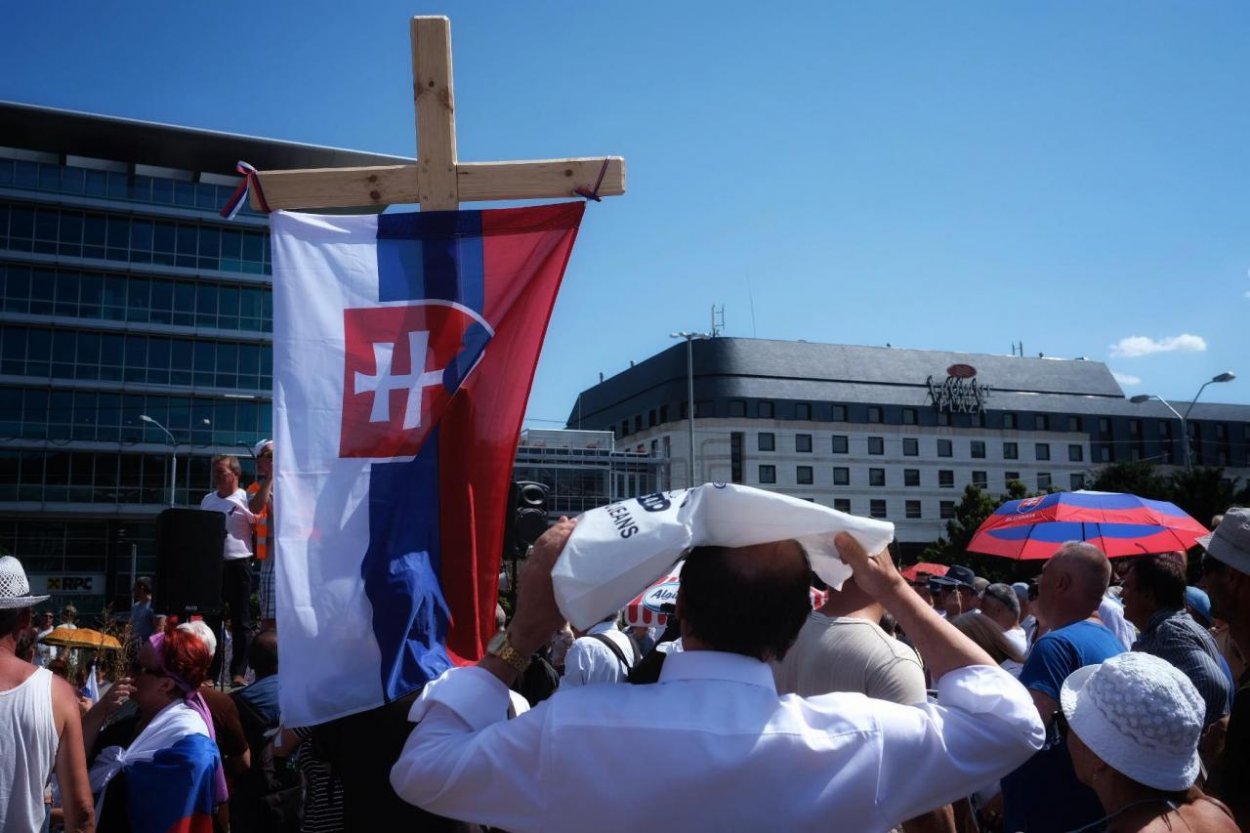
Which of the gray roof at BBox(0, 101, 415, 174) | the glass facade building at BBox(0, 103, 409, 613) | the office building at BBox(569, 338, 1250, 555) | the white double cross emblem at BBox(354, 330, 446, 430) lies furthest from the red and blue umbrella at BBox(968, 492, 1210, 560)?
the office building at BBox(569, 338, 1250, 555)

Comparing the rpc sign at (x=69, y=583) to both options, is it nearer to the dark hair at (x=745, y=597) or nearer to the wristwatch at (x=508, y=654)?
the wristwatch at (x=508, y=654)

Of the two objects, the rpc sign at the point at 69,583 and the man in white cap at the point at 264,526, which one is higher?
the man in white cap at the point at 264,526

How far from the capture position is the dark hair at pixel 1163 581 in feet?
16.8

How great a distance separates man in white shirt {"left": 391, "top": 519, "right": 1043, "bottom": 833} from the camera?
1.99m

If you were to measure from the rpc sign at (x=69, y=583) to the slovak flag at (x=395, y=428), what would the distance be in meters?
50.6

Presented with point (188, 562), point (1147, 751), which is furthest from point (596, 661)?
point (1147, 751)

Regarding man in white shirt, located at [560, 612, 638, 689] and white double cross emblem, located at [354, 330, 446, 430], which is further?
man in white shirt, located at [560, 612, 638, 689]

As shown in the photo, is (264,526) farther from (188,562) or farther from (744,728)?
(744,728)

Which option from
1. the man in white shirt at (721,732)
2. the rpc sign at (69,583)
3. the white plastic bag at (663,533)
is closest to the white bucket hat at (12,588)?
the man in white shirt at (721,732)

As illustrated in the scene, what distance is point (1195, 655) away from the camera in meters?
4.77

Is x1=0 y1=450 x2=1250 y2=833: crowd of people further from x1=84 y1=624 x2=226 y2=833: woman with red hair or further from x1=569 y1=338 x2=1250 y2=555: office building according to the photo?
x1=569 y1=338 x2=1250 y2=555: office building

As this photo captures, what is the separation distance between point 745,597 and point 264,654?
14.2ft

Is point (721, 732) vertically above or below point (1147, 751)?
above

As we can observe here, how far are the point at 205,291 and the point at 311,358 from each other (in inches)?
2007
